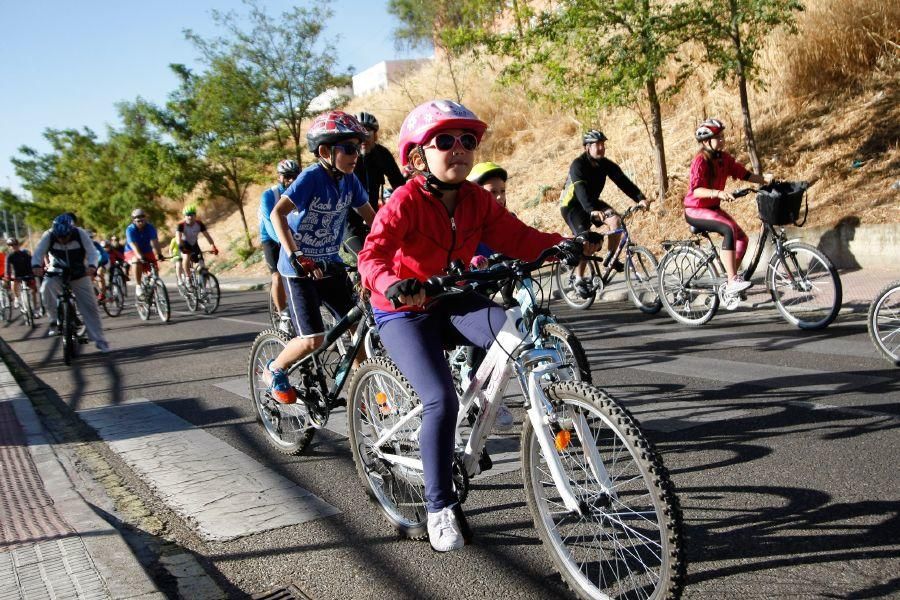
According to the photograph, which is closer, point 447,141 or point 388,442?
point 447,141

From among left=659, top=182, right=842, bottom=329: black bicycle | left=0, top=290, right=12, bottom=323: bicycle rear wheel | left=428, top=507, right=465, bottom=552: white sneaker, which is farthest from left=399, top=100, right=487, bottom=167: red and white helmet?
left=0, top=290, right=12, bottom=323: bicycle rear wheel

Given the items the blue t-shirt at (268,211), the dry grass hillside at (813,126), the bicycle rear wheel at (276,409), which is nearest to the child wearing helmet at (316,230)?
the bicycle rear wheel at (276,409)

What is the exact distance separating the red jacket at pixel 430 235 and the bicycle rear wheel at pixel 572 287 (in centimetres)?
709

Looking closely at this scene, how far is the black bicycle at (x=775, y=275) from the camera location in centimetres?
798

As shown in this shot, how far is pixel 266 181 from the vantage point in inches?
1224

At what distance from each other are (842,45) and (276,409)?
14.0m

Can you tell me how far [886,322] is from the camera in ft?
21.1

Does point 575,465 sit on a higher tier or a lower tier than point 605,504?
higher

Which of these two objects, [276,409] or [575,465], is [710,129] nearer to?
[276,409]

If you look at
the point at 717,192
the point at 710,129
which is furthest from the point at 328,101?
the point at 717,192

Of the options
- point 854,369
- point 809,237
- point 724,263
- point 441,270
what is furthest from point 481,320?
point 809,237

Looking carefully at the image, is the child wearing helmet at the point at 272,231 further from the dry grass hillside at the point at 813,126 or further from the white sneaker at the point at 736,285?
the dry grass hillside at the point at 813,126

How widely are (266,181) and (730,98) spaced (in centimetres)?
1898

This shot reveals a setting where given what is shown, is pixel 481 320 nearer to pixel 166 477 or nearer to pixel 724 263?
pixel 166 477
